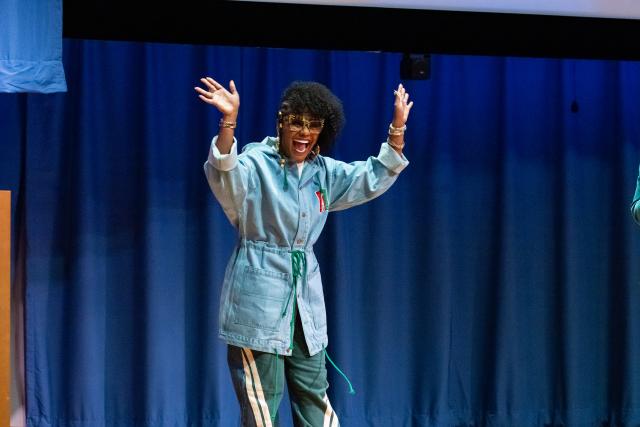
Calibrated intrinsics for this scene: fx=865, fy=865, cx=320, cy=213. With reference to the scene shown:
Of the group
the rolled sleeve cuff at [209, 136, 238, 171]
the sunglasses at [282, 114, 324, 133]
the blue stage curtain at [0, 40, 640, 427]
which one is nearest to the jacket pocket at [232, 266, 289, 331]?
the rolled sleeve cuff at [209, 136, 238, 171]

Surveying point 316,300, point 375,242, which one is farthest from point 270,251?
point 375,242

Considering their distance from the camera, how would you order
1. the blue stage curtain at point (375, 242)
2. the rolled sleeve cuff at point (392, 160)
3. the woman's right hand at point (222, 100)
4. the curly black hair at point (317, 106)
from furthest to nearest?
the blue stage curtain at point (375, 242) < the rolled sleeve cuff at point (392, 160) < the curly black hair at point (317, 106) < the woman's right hand at point (222, 100)

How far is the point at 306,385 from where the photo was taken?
264 cm

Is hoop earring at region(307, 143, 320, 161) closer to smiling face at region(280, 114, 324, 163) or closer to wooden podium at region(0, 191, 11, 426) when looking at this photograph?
smiling face at region(280, 114, 324, 163)

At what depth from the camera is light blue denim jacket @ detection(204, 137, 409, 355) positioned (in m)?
Answer: 2.57

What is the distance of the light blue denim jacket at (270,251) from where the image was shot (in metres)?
2.57

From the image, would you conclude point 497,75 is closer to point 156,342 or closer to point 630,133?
point 630,133

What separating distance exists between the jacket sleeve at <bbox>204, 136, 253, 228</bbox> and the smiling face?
146 mm

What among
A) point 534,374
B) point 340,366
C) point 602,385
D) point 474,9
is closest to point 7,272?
point 340,366

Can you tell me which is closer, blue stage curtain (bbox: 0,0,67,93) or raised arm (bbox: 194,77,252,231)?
raised arm (bbox: 194,77,252,231)

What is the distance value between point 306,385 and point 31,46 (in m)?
1.47

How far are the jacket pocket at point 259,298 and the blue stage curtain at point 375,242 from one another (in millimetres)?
1117

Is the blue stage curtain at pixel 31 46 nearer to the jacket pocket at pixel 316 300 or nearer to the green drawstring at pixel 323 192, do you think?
the green drawstring at pixel 323 192

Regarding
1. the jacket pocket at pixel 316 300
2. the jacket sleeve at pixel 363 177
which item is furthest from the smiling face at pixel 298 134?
the jacket pocket at pixel 316 300
